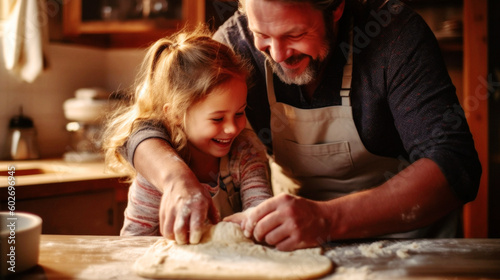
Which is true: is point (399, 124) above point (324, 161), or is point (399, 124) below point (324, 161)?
above

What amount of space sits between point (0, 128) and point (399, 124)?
1888 mm

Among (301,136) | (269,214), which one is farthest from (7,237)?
(301,136)

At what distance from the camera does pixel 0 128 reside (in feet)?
7.00

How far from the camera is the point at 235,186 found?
1.29 metres

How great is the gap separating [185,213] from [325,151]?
1.87ft

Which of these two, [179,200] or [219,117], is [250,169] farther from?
[179,200]

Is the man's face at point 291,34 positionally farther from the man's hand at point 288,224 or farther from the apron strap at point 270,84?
the man's hand at point 288,224

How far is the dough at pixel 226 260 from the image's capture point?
29.4 inches

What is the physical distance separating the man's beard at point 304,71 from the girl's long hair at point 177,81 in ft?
0.33

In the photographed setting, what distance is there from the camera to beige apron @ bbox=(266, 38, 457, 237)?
1271mm

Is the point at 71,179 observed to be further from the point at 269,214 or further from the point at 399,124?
the point at 399,124

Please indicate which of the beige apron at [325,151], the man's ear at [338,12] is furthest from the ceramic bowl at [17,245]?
the man's ear at [338,12]

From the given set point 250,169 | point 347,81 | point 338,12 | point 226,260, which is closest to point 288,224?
point 226,260

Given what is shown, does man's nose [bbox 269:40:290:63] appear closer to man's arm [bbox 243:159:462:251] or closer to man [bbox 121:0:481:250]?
man [bbox 121:0:481:250]
